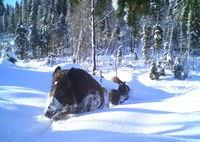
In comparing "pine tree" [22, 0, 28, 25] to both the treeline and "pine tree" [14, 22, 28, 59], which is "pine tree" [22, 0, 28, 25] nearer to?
the treeline

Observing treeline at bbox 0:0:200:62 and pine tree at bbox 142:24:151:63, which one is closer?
treeline at bbox 0:0:200:62

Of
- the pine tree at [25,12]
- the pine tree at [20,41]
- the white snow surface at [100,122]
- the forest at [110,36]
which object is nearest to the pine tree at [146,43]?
the forest at [110,36]

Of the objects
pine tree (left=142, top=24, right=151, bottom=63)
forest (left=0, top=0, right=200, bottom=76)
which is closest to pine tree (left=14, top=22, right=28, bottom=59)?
forest (left=0, top=0, right=200, bottom=76)

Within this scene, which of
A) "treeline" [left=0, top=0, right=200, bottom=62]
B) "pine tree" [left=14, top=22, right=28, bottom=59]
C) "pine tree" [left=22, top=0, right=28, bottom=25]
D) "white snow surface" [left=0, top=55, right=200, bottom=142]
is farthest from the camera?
"pine tree" [left=22, top=0, right=28, bottom=25]

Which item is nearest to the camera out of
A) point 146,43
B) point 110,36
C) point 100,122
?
point 100,122

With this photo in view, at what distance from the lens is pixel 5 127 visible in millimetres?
8133

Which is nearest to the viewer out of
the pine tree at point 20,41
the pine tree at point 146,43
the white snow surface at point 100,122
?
the white snow surface at point 100,122

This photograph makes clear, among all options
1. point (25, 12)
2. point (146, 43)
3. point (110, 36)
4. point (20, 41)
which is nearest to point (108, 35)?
point (110, 36)

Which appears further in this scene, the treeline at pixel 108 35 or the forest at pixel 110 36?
the treeline at pixel 108 35

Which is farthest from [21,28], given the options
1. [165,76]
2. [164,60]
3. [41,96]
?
[41,96]

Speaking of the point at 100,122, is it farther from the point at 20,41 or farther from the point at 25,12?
the point at 25,12

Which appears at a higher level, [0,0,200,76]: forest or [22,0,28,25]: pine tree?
[22,0,28,25]: pine tree

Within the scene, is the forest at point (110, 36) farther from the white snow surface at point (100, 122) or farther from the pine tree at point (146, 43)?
the white snow surface at point (100, 122)

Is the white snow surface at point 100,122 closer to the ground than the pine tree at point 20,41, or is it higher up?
closer to the ground
